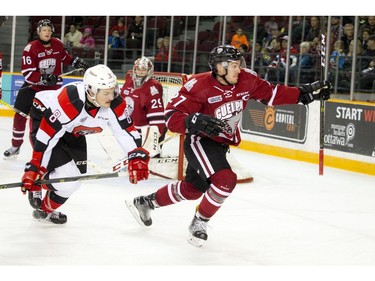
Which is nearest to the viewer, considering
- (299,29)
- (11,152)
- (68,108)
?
(68,108)

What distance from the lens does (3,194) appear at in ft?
18.3

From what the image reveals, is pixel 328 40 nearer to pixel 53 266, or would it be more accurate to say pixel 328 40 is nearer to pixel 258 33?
pixel 258 33

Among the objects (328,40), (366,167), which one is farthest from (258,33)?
(366,167)

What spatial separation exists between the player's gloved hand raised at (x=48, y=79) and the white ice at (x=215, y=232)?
2.76 feet

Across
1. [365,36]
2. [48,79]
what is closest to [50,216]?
[48,79]

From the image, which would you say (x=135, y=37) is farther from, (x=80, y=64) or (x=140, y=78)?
(x=140, y=78)

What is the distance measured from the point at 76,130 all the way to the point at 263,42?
5.15 meters

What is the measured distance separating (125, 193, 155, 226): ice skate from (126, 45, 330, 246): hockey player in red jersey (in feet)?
0.72

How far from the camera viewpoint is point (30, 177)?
397 cm

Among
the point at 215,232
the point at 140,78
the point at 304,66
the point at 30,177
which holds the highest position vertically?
the point at 304,66

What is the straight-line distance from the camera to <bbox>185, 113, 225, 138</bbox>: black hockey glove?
3914mm

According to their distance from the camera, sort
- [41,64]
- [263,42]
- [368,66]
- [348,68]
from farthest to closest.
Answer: [263,42], [348,68], [368,66], [41,64]

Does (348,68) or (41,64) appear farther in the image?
(348,68)

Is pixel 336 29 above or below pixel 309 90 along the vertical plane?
above
